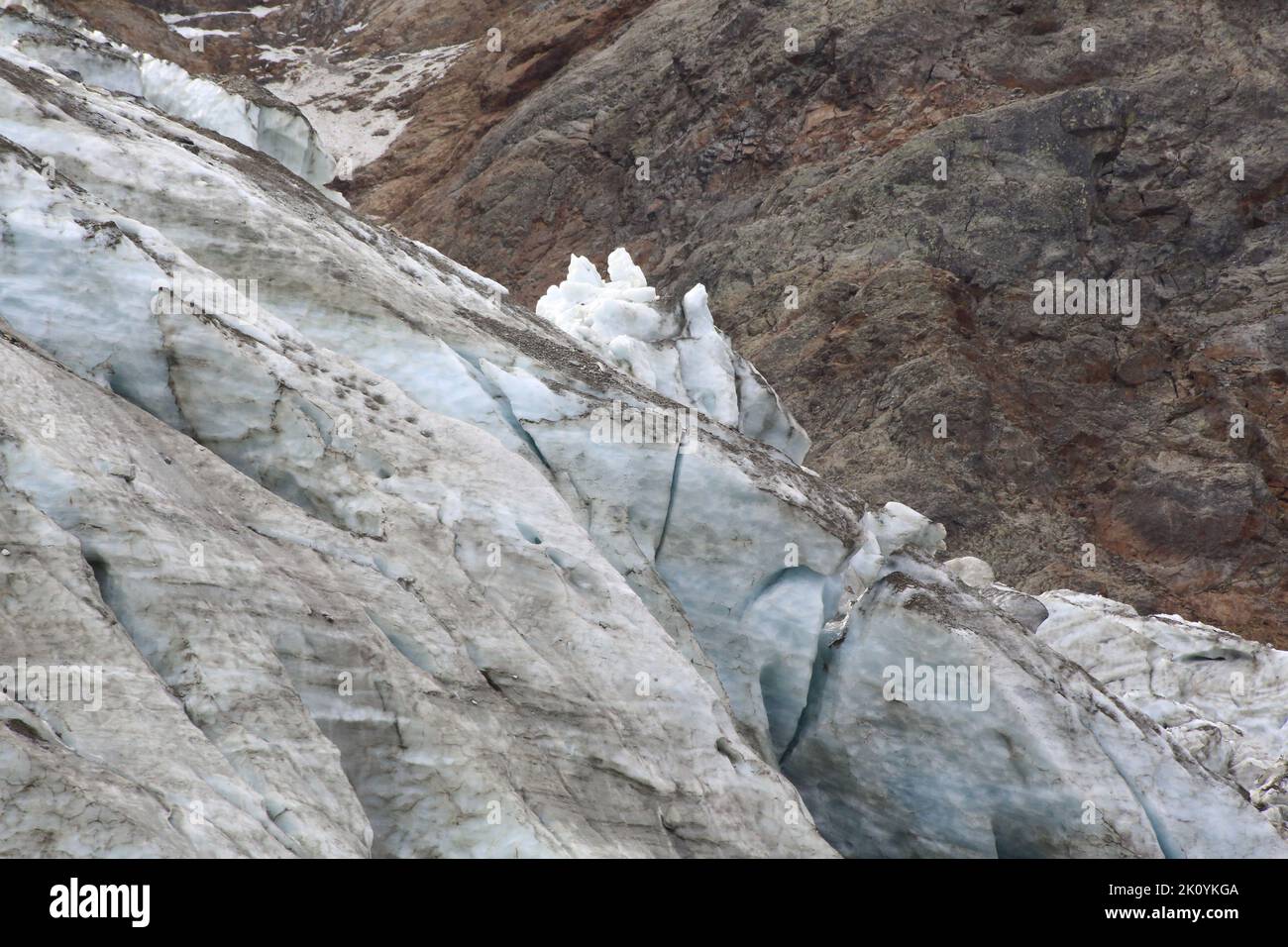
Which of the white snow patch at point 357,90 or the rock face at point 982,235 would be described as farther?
the white snow patch at point 357,90

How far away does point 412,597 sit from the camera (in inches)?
357

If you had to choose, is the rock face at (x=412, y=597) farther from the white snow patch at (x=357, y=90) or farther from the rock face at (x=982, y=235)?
the white snow patch at (x=357, y=90)

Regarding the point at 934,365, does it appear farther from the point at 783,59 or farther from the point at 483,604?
the point at 483,604

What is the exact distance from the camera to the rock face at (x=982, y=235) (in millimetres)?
31344

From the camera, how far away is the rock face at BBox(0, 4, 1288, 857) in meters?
7.39

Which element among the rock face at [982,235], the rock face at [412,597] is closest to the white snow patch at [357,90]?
the rock face at [982,235]

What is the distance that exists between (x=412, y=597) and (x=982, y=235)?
92.5ft

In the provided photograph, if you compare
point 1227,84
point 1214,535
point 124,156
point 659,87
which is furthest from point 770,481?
point 659,87

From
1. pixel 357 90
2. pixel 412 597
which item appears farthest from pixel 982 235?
pixel 412 597

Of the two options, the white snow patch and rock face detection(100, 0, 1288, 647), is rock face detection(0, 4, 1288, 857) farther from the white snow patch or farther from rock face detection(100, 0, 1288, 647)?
the white snow patch

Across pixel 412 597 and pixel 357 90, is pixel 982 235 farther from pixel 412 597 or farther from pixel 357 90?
pixel 412 597

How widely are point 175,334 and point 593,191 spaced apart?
33.0 meters

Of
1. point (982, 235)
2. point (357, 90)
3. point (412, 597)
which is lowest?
point (412, 597)

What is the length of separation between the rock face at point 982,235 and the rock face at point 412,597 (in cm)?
1759
